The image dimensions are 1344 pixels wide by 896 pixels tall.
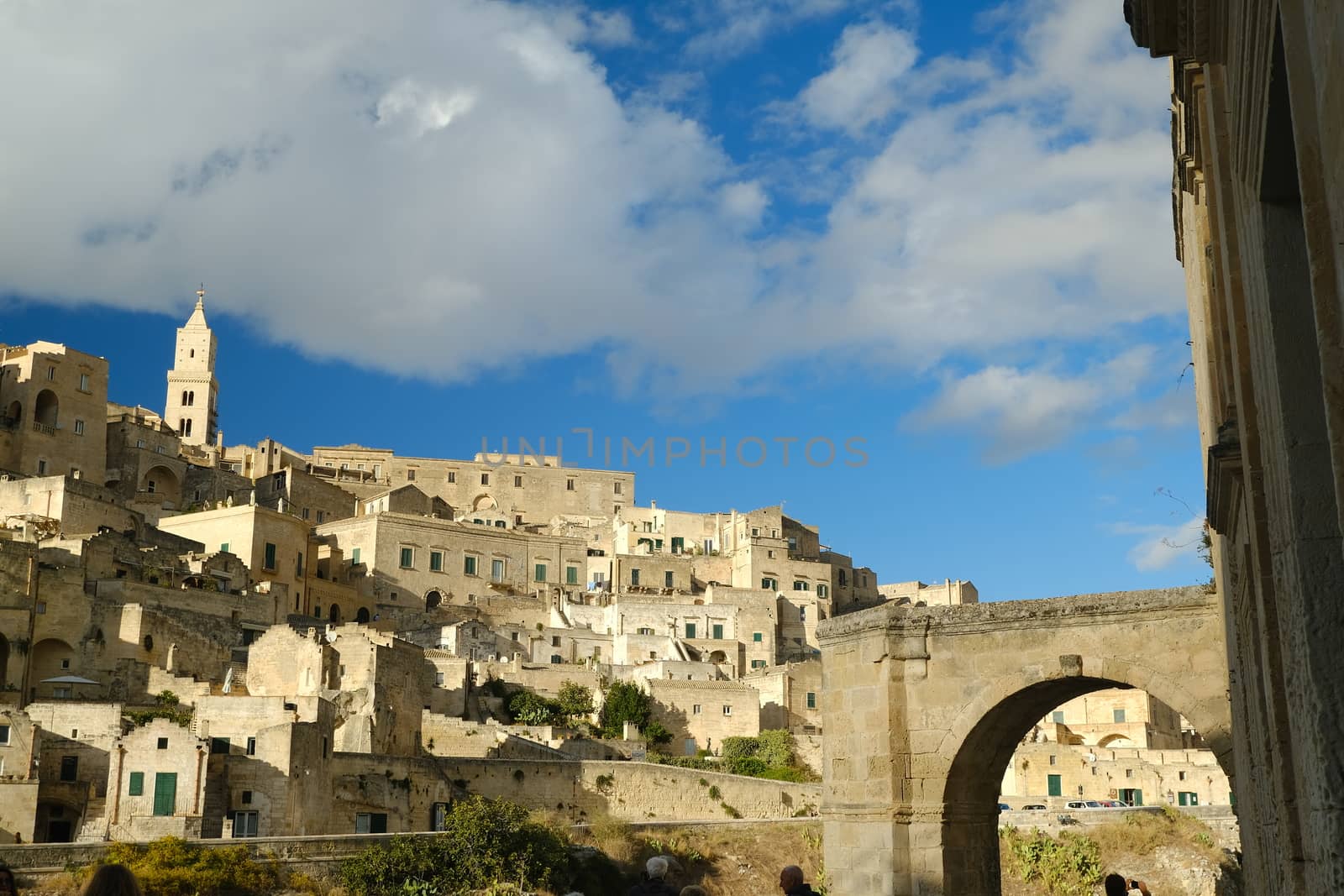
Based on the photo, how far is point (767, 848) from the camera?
1431 inches

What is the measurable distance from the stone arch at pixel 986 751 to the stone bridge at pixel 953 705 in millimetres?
13

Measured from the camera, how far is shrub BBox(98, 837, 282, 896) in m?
26.3

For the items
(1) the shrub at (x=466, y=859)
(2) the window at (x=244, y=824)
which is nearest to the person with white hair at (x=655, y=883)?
(1) the shrub at (x=466, y=859)

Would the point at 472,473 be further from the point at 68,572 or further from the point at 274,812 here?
the point at 274,812

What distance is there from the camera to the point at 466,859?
98.8 feet

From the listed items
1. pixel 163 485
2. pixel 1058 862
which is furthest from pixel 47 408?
pixel 1058 862

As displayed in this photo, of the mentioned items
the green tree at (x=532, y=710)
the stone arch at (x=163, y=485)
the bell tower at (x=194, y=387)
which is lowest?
the green tree at (x=532, y=710)

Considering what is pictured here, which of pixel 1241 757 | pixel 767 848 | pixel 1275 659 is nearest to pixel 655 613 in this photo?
pixel 767 848

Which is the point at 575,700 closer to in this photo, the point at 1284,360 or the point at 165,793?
the point at 165,793

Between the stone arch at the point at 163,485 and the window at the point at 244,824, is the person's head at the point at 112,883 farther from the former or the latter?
the stone arch at the point at 163,485

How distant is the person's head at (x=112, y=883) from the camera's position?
3465 mm

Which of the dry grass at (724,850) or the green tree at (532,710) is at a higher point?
the green tree at (532,710)

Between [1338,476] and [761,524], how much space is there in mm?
66433

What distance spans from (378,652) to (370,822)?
5325 millimetres
